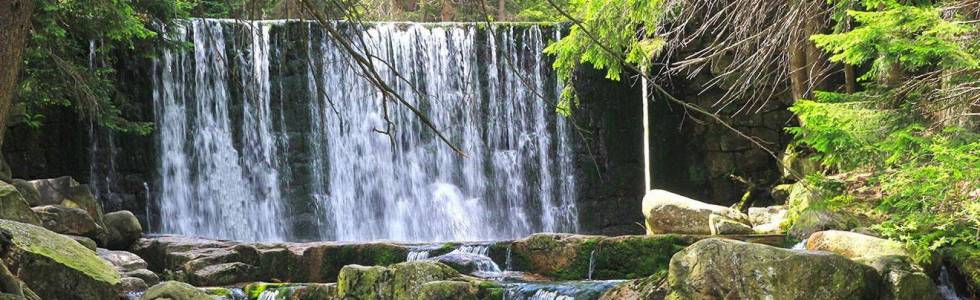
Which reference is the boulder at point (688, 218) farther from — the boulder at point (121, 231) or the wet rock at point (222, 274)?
the boulder at point (121, 231)

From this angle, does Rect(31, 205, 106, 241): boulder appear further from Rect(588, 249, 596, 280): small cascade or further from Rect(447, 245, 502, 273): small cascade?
Rect(588, 249, 596, 280): small cascade

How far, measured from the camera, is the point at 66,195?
528 inches

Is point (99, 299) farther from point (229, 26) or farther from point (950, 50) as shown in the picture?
point (229, 26)

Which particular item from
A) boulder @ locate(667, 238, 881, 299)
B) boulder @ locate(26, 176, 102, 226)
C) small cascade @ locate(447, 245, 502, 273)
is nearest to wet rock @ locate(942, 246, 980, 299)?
boulder @ locate(667, 238, 881, 299)

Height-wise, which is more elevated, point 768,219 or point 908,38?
point 908,38

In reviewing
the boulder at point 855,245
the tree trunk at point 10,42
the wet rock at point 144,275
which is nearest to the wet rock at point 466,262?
the wet rock at point 144,275

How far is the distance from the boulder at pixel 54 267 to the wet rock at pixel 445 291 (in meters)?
2.50

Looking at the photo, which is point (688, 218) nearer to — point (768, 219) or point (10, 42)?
point (768, 219)

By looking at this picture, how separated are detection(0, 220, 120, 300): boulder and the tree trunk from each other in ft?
15.6

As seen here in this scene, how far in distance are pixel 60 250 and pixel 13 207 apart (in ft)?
7.70

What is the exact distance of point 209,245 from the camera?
11.9 m

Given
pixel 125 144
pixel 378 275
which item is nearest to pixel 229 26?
pixel 125 144

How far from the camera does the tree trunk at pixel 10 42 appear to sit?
2885 millimetres

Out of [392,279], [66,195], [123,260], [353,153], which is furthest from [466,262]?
[353,153]
